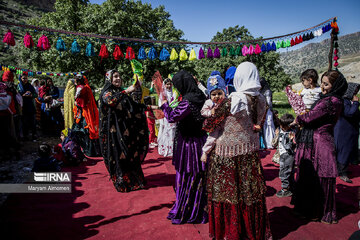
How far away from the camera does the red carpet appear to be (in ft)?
8.32

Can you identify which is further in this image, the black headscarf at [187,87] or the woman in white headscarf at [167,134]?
the woman in white headscarf at [167,134]

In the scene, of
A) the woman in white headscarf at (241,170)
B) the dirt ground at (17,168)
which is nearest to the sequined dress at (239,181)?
the woman in white headscarf at (241,170)

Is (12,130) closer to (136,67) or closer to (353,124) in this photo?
(136,67)

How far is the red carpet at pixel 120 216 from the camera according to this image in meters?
2.54

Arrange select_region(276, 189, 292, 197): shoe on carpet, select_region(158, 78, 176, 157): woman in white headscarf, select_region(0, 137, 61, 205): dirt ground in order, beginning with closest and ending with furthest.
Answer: select_region(276, 189, 292, 197): shoe on carpet
select_region(0, 137, 61, 205): dirt ground
select_region(158, 78, 176, 157): woman in white headscarf

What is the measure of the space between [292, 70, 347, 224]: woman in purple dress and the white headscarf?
104cm

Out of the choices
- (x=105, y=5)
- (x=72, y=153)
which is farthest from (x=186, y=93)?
(x=105, y=5)

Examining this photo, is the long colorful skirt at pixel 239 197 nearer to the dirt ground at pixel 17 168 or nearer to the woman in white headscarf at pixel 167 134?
the dirt ground at pixel 17 168

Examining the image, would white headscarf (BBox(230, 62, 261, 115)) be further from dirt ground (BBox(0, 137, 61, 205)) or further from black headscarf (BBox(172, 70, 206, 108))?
dirt ground (BBox(0, 137, 61, 205))

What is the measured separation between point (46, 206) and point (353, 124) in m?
5.93

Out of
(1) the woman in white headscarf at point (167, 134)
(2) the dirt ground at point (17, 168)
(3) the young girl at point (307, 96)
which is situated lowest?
(2) the dirt ground at point (17, 168)

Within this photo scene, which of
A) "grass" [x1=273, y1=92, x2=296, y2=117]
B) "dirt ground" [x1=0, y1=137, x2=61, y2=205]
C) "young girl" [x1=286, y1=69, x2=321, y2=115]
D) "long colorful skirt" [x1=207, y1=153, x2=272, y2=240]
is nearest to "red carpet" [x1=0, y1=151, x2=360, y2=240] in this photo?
"long colorful skirt" [x1=207, y1=153, x2=272, y2=240]

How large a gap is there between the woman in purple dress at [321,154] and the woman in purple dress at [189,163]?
1299 millimetres

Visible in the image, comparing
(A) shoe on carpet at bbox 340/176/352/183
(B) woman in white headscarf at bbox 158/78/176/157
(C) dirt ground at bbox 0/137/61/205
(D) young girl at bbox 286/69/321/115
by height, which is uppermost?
(D) young girl at bbox 286/69/321/115
